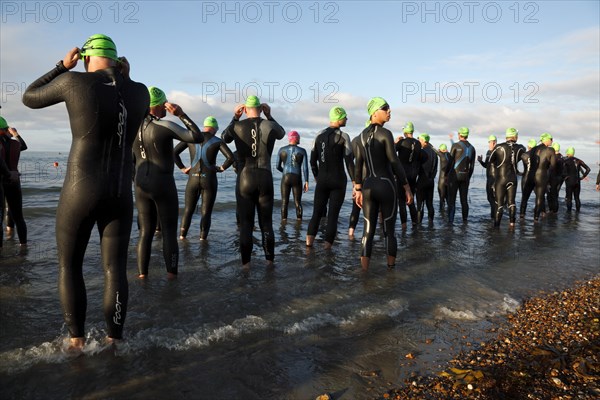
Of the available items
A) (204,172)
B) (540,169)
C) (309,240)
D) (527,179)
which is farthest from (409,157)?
(540,169)

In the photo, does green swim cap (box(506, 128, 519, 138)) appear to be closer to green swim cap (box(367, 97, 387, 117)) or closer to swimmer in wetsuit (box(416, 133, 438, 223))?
swimmer in wetsuit (box(416, 133, 438, 223))

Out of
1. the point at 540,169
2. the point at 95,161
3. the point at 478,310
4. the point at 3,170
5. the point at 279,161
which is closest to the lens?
the point at 95,161

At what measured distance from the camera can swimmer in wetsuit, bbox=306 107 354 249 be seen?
7332 millimetres

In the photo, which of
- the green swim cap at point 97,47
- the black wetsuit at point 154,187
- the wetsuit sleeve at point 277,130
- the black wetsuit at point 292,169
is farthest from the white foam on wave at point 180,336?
the black wetsuit at point 292,169

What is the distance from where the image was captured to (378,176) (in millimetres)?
5992

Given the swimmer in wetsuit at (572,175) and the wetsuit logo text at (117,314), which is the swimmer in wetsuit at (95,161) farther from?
the swimmer in wetsuit at (572,175)

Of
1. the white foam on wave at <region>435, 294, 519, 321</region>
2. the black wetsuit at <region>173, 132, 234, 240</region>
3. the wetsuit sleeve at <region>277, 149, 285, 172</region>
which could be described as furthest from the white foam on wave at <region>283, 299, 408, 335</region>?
the wetsuit sleeve at <region>277, 149, 285, 172</region>

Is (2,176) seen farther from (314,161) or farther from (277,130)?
(314,161)

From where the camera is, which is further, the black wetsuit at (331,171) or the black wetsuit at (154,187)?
the black wetsuit at (331,171)

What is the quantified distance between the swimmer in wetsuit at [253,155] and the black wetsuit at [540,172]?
9.56 meters

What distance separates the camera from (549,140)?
42.2ft

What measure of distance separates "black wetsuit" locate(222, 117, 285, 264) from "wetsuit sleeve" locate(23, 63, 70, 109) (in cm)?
289

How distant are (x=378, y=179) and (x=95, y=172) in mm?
3975

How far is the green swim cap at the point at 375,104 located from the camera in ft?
19.3
